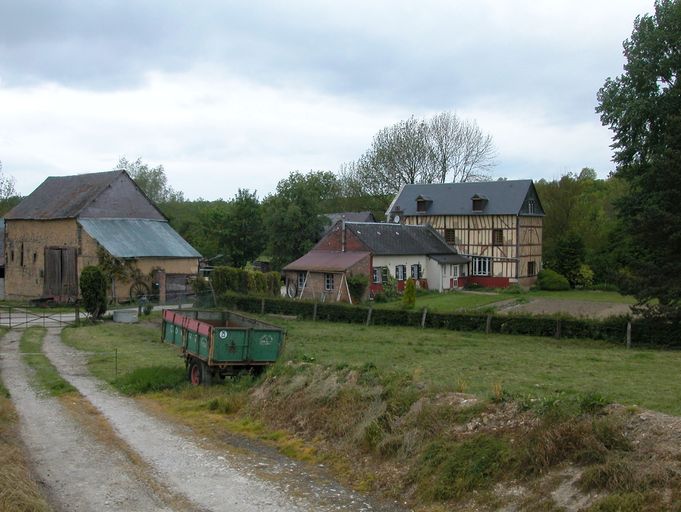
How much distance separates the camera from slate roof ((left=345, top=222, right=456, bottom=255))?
51281mm

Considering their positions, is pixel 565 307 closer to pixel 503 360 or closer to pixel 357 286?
pixel 357 286

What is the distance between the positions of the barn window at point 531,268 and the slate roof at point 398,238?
21.1ft

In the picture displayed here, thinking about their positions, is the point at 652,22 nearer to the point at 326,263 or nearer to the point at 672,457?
the point at 326,263

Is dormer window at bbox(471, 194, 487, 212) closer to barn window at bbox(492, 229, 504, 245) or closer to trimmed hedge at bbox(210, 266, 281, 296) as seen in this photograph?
barn window at bbox(492, 229, 504, 245)

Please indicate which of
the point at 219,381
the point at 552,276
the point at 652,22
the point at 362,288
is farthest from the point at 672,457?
the point at 552,276

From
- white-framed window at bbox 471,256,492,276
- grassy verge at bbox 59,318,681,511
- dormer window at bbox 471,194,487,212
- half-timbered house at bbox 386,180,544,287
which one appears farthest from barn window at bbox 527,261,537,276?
grassy verge at bbox 59,318,681,511

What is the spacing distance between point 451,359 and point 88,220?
1370 inches

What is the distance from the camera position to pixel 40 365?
2470 cm

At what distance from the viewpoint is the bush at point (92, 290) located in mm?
38594

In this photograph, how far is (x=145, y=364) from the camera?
941 inches

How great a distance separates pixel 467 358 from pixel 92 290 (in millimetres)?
23841

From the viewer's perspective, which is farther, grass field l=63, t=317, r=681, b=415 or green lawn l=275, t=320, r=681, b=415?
grass field l=63, t=317, r=681, b=415

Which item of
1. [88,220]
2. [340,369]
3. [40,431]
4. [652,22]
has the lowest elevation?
[40,431]

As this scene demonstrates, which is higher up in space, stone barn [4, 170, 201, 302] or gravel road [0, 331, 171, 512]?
stone barn [4, 170, 201, 302]
